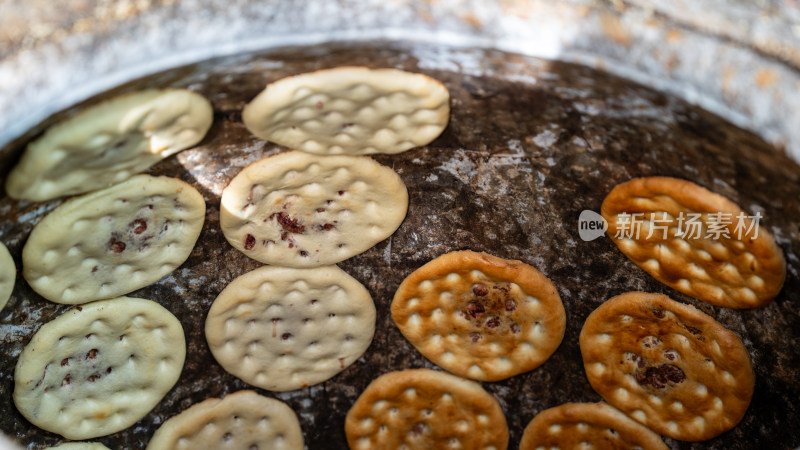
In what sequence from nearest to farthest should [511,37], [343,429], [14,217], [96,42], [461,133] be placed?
[343,429]
[14,217]
[461,133]
[96,42]
[511,37]

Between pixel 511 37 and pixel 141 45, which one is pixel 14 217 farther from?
pixel 511 37

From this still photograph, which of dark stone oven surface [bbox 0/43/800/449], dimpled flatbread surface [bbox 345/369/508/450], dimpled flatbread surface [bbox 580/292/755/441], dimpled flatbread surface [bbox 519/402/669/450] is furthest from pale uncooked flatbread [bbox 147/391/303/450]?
dimpled flatbread surface [bbox 580/292/755/441]

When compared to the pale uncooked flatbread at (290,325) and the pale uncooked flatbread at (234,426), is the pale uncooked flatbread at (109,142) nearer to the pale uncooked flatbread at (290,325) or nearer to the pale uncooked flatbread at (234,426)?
the pale uncooked flatbread at (290,325)

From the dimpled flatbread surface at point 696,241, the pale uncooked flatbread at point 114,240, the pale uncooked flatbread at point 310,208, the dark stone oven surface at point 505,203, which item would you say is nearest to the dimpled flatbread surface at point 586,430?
the dark stone oven surface at point 505,203

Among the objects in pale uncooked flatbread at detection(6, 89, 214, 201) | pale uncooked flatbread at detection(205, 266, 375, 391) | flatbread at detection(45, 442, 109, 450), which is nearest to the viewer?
flatbread at detection(45, 442, 109, 450)

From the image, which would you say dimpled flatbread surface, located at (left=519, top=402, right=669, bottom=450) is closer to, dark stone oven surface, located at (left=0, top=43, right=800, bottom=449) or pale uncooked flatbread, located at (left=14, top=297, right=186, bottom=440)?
dark stone oven surface, located at (left=0, top=43, right=800, bottom=449)

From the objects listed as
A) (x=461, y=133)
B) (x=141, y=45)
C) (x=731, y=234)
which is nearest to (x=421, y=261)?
(x=461, y=133)

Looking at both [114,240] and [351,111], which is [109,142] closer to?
[114,240]
